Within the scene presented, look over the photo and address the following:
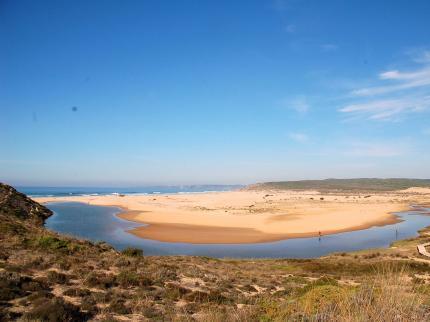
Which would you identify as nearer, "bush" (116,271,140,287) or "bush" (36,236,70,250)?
"bush" (116,271,140,287)

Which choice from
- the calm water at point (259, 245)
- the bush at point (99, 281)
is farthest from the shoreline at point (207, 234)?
the bush at point (99, 281)

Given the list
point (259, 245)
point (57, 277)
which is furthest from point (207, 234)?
point (57, 277)

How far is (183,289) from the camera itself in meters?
15.8

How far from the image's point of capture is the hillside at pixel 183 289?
5.73 metres

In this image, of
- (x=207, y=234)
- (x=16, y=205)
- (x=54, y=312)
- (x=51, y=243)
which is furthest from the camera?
(x=16, y=205)

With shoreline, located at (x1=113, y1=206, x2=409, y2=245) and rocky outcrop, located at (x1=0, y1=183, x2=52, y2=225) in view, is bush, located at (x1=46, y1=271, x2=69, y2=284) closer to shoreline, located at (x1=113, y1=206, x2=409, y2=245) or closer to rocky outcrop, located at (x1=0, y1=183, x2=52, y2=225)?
shoreline, located at (x1=113, y1=206, x2=409, y2=245)

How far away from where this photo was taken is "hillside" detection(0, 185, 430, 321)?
573 centimetres

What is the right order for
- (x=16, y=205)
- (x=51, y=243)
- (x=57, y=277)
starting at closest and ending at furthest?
(x=57, y=277)
(x=51, y=243)
(x=16, y=205)

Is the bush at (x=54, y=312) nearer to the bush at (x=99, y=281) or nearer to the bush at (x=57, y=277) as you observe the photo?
the bush at (x=57, y=277)

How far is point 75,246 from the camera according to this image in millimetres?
22328

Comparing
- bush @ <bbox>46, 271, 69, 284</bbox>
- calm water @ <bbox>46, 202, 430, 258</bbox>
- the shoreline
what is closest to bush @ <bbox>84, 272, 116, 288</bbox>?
bush @ <bbox>46, 271, 69, 284</bbox>

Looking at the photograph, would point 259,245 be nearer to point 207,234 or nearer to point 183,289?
point 207,234

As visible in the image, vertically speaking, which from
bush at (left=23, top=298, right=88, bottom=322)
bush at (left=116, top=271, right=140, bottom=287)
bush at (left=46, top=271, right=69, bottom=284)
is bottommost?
bush at (left=116, top=271, right=140, bottom=287)

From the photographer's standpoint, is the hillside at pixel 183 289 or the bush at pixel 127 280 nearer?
the hillside at pixel 183 289
